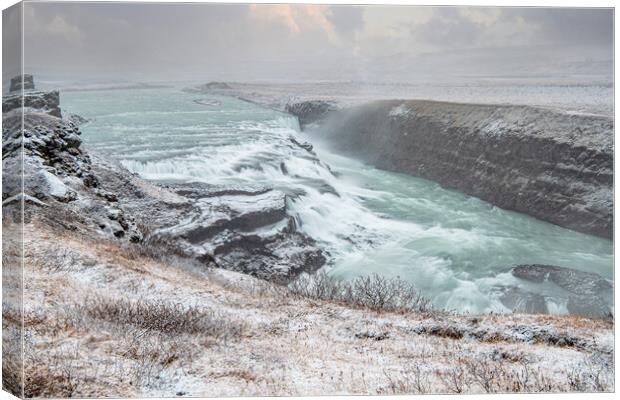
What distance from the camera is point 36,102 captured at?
9.48m

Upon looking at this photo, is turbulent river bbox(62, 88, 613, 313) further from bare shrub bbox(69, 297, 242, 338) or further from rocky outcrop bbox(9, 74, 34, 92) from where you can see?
bare shrub bbox(69, 297, 242, 338)

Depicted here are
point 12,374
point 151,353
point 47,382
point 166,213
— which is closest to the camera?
point 47,382

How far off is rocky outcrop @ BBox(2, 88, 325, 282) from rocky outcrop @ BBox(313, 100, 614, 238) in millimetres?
1908

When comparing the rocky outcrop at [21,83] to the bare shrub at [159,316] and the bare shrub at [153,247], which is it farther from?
the bare shrub at [159,316]

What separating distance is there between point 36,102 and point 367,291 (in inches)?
206

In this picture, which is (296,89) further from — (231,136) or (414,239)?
(414,239)

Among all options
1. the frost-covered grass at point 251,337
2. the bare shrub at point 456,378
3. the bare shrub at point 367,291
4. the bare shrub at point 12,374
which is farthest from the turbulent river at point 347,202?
the bare shrub at point 12,374

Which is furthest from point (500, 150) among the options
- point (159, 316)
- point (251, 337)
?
point (159, 316)

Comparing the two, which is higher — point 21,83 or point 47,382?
point 21,83

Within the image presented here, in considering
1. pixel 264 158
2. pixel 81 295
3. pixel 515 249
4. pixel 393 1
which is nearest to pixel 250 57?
pixel 264 158

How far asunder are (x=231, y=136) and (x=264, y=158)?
637 millimetres

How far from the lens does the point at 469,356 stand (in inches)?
359

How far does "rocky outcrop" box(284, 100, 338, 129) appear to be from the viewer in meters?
11.2

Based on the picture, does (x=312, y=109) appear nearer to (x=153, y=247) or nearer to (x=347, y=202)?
(x=347, y=202)
